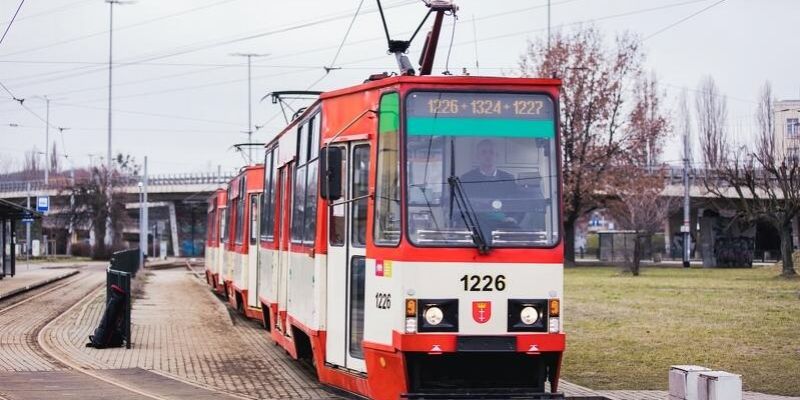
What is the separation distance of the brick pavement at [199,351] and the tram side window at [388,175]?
2994 millimetres

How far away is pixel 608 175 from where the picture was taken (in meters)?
61.8

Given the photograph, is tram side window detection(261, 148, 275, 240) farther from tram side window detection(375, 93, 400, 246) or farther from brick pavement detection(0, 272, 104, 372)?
tram side window detection(375, 93, 400, 246)

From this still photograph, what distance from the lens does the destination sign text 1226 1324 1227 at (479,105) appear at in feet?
37.0

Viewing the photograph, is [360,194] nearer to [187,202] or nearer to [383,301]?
[383,301]

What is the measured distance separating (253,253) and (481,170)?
1311cm

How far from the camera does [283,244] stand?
1664cm

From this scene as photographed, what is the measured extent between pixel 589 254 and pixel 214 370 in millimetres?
89676

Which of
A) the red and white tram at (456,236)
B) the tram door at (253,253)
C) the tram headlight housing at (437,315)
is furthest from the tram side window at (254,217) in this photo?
the tram headlight housing at (437,315)

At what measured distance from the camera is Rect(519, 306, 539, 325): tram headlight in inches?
434

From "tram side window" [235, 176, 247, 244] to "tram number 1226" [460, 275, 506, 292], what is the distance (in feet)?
51.0

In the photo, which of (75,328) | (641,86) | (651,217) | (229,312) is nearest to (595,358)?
(75,328)

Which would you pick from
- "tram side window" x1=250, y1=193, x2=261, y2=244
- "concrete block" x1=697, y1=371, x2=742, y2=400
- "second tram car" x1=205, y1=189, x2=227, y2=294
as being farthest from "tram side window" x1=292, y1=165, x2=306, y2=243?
"second tram car" x1=205, y1=189, x2=227, y2=294

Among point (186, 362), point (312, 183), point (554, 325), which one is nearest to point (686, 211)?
point (186, 362)

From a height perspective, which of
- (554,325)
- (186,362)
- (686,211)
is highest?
(686,211)
